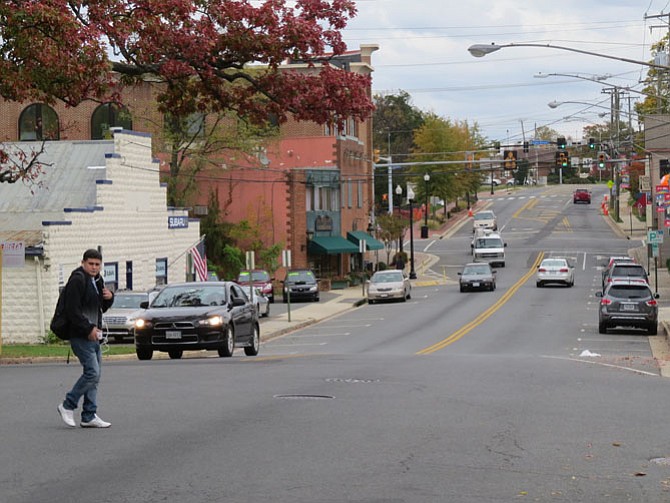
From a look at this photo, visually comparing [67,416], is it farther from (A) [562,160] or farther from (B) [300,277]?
(A) [562,160]

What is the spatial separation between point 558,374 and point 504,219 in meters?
98.3

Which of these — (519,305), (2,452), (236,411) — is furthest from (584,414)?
(519,305)

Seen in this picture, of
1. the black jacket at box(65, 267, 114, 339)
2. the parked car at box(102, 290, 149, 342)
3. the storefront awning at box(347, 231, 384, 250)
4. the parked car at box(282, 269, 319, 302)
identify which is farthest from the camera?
the storefront awning at box(347, 231, 384, 250)

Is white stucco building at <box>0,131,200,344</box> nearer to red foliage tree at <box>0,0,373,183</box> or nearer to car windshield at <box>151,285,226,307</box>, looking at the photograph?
car windshield at <box>151,285,226,307</box>

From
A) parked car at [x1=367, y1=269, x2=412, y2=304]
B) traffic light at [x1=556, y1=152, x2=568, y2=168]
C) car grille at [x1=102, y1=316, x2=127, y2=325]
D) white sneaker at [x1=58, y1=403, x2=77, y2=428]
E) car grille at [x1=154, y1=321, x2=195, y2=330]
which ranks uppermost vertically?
traffic light at [x1=556, y1=152, x2=568, y2=168]

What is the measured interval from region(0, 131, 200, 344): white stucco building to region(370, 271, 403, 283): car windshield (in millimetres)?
13214

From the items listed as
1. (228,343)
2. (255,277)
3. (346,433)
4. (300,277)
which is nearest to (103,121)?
(300,277)

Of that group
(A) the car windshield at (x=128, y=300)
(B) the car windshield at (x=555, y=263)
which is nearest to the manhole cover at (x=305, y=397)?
(A) the car windshield at (x=128, y=300)

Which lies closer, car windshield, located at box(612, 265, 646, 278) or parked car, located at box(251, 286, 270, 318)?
parked car, located at box(251, 286, 270, 318)

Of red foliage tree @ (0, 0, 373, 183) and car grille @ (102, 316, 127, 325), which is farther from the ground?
red foliage tree @ (0, 0, 373, 183)

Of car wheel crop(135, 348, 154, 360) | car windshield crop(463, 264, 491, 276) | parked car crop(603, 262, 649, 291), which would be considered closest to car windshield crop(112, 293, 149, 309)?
car wheel crop(135, 348, 154, 360)

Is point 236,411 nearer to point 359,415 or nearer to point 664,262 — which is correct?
point 359,415

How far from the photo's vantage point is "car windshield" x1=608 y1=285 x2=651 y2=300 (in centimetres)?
3628

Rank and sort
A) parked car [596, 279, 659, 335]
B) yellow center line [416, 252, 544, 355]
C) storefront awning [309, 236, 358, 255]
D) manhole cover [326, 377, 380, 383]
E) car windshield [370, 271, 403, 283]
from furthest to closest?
storefront awning [309, 236, 358, 255] < car windshield [370, 271, 403, 283] < parked car [596, 279, 659, 335] < yellow center line [416, 252, 544, 355] < manhole cover [326, 377, 380, 383]
